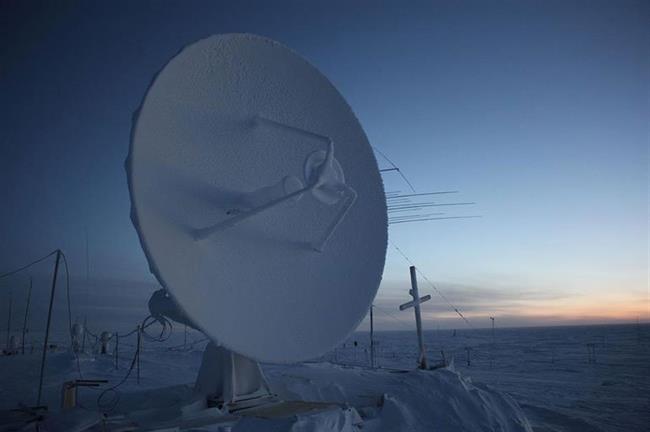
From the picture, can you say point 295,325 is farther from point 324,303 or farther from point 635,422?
point 635,422

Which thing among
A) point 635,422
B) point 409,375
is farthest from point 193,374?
point 635,422

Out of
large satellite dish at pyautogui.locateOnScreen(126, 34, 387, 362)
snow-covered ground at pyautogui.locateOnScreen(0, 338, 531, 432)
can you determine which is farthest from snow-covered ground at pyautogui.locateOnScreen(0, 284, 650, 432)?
large satellite dish at pyautogui.locateOnScreen(126, 34, 387, 362)

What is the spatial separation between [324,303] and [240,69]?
14.1 feet

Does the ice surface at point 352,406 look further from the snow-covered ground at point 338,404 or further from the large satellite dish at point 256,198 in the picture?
the large satellite dish at point 256,198

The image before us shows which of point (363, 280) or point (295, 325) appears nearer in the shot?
point (295, 325)

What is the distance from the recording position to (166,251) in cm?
614

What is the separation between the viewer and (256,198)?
Answer: 777cm

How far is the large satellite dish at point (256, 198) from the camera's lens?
21.2ft

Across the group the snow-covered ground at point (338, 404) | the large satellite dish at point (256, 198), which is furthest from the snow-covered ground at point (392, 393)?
the large satellite dish at point (256, 198)

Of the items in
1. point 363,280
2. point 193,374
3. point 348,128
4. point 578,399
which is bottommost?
point 578,399

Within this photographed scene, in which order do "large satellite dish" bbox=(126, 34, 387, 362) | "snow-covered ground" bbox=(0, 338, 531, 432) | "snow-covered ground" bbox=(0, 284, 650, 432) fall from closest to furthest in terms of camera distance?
"large satellite dish" bbox=(126, 34, 387, 362)
"snow-covered ground" bbox=(0, 338, 531, 432)
"snow-covered ground" bbox=(0, 284, 650, 432)

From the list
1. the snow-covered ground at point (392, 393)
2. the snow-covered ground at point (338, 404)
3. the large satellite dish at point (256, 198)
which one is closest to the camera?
the large satellite dish at point (256, 198)

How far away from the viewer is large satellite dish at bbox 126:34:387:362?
21.2ft

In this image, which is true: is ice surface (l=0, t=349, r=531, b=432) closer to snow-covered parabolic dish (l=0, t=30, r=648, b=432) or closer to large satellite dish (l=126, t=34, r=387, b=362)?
snow-covered parabolic dish (l=0, t=30, r=648, b=432)
